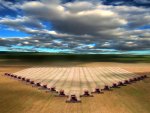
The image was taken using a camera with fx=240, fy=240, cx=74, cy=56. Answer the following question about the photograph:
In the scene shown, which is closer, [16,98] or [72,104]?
[72,104]

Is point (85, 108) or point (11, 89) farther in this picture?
point (11, 89)

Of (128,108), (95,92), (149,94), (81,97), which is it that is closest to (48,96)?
(81,97)

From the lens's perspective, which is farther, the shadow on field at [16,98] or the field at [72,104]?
the shadow on field at [16,98]

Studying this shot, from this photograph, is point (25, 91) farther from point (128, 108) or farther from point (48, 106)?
point (128, 108)

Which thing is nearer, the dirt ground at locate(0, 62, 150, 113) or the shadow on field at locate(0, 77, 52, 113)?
the dirt ground at locate(0, 62, 150, 113)

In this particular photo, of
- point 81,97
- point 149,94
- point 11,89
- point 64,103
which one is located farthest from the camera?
point 11,89

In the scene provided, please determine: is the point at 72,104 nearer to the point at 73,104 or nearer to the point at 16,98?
the point at 73,104

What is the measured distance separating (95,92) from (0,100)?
8620 mm

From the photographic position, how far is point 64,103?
1845 cm

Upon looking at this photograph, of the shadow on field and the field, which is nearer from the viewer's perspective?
the field

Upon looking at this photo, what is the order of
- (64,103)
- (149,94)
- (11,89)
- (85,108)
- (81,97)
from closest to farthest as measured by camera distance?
(85,108) → (64,103) → (81,97) → (149,94) → (11,89)

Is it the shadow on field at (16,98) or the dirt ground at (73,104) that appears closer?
the dirt ground at (73,104)

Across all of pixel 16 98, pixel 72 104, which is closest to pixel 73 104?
pixel 72 104

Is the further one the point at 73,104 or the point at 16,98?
the point at 16,98
